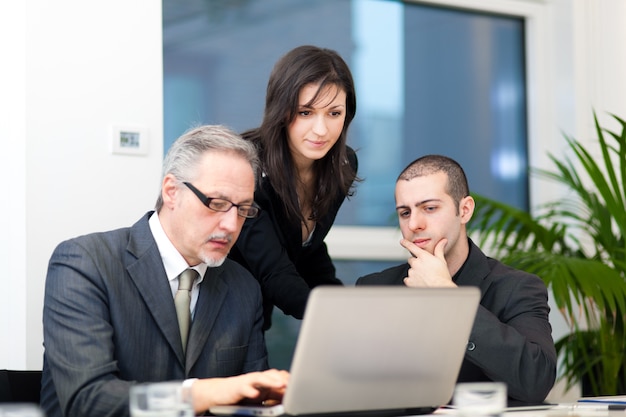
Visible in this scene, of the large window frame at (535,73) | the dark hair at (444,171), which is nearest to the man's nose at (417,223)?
the dark hair at (444,171)

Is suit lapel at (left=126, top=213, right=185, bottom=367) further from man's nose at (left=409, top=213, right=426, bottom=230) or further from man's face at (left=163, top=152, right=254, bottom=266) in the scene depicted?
man's nose at (left=409, top=213, right=426, bottom=230)

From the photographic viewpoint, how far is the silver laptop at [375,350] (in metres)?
1.61

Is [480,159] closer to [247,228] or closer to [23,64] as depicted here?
[247,228]

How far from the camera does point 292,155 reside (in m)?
2.86

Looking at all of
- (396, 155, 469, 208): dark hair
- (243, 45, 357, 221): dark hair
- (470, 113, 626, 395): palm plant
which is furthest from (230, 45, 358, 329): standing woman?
(470, 113, 626, 395): palm plant

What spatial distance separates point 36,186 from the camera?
2945mm

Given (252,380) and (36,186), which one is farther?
(36,186)

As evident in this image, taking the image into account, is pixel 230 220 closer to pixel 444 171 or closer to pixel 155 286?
pixel 155 286

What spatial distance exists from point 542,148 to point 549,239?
104 cm

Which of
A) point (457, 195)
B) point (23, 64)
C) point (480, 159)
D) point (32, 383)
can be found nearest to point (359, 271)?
point (480, 159)

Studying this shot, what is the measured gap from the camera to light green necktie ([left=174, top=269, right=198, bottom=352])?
7.53ft

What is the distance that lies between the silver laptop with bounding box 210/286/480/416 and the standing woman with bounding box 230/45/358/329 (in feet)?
2.98

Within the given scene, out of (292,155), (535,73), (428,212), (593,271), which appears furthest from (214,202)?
(535,73)

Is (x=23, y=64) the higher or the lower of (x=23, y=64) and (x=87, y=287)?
the higher
